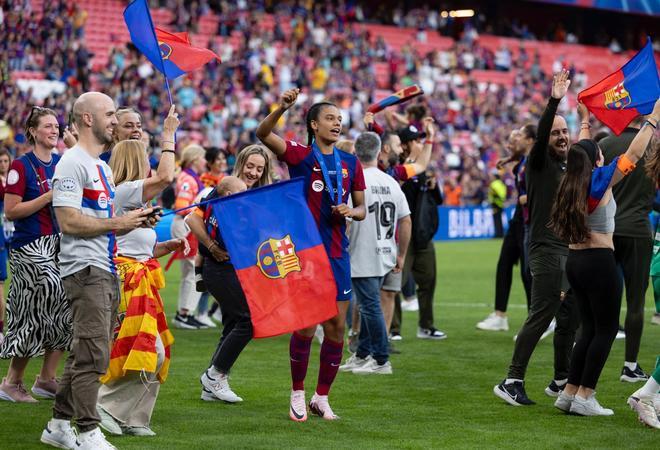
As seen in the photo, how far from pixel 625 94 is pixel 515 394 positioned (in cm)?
238

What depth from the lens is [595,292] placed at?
734cm

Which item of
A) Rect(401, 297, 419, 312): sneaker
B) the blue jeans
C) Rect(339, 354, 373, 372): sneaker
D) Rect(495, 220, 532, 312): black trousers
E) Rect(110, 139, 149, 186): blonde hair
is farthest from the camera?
Rect(401, 297, 419, 312): sneaker

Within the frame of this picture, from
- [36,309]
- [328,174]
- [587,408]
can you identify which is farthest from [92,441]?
[587,408]

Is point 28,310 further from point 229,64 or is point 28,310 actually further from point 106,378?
point 229,64

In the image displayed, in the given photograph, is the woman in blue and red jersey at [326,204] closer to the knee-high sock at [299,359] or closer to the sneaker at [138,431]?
the knee-high sock at [299,359]

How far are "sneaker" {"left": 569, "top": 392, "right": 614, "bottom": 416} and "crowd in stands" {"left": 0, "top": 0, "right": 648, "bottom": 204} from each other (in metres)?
15.2

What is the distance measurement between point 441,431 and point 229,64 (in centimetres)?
2543

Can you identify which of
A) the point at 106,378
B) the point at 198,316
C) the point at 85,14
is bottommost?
the point at 198,316

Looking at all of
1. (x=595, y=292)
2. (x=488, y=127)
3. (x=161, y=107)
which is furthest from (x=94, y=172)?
(x=488, y=127)

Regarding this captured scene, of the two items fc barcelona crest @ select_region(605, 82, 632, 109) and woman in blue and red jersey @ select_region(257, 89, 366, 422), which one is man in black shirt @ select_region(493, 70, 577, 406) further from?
woman in blue and red jersey @ select_region(257, 89, 366, 422)

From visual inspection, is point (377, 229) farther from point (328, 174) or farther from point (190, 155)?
point (190, 155)

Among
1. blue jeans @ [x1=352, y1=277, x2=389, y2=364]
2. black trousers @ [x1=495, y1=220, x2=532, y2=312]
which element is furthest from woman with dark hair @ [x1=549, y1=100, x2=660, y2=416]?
black trousers @ [x1=495, y1=220, x2=532, y2=312]

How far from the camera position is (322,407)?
7551mm

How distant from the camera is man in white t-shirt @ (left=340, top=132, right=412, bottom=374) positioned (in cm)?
920
